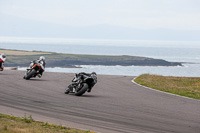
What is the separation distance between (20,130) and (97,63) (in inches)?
6229

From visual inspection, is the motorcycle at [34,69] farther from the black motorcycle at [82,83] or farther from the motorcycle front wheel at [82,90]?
the motorcycle front wheel at [82,90]

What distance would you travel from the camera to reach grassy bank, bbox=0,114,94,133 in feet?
30.9

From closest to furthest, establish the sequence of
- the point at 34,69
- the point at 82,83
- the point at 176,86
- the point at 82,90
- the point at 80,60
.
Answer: the point at 82,90 < the point at 82,83 < the point at 176,86 < the point at 34,69 < the point at 80,60

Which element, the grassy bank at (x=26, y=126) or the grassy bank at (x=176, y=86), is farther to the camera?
the grassy bank at (x=176, y=86)

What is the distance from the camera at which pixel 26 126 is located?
33.0 ft

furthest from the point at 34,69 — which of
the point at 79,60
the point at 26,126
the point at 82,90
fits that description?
the point at 79,60

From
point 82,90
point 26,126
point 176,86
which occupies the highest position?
point 176,86

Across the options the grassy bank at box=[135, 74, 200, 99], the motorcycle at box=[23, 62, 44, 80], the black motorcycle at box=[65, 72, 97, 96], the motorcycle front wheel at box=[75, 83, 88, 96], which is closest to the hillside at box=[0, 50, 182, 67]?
the grassy bank at box=[135, 74, 200, 99]

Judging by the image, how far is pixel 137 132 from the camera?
33.9 feet

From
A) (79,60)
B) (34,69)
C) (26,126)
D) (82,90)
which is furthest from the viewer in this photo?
(79,60)

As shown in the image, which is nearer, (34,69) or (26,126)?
(26,126)

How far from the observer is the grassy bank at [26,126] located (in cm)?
941

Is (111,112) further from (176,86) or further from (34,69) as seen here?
(34,69)

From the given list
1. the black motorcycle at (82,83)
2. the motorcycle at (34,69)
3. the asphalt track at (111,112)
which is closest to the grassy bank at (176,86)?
the asphalt track at (111,112)
